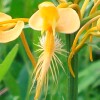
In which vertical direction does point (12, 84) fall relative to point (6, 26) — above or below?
below

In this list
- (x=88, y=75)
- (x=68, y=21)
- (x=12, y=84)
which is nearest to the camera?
(x=68, y=21)

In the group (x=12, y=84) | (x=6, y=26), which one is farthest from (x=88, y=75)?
(x=6, y=26)

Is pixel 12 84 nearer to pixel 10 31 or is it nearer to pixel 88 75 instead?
pixel 88 75

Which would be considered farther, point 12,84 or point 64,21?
point 12,84

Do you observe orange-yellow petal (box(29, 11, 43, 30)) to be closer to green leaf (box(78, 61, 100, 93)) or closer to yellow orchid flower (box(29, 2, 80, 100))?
yellow orchid flower (box(29, 2, 80, 100))

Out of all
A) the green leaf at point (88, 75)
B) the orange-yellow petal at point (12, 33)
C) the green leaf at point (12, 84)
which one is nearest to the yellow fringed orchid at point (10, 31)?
the orange-yellow petal at point (12, 33)

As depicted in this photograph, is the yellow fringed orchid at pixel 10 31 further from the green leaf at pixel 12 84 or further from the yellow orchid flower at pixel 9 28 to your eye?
the green leaf at pixel 12 84

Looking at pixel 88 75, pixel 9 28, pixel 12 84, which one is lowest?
pixel 88 75

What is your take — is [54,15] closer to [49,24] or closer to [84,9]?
[49,24]
